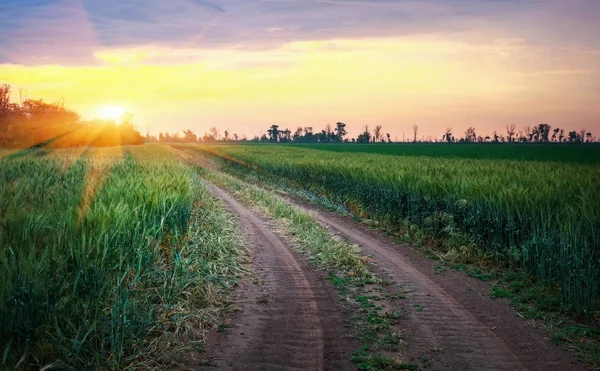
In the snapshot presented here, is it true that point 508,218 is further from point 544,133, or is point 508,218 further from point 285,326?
point 544,133

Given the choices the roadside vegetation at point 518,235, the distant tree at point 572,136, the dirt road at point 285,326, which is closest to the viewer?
the dirt road at point 285,326

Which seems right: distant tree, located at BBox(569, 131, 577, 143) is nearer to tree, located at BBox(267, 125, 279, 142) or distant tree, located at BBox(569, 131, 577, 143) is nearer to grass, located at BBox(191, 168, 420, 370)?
tree, located at BBox(267, 125, 279, 142)

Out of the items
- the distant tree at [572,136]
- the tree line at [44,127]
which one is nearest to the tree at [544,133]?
the distant tree at [572,136]

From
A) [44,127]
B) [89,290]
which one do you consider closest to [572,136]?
[44,127]

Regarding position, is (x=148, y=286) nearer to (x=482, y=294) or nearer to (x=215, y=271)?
(x=215, y=271)

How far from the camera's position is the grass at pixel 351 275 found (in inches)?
228

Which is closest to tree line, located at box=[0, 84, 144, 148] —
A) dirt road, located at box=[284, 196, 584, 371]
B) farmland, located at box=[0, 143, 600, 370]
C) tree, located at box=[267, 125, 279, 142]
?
farmland, located at box=[0, 143, 600, 370]

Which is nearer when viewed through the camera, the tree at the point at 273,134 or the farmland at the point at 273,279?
the farmland at the point at 273,279

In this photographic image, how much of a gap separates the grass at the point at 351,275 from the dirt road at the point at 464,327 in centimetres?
41

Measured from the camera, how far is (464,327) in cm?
673

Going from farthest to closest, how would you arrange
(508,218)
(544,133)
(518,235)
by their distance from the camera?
(544,133) < (508,218) < (518,235)

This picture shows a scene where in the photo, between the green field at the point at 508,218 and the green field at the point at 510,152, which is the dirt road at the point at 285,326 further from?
the green field at the point at 510,152

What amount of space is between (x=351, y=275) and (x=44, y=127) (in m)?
53.5

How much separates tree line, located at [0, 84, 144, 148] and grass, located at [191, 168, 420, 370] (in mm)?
37614
